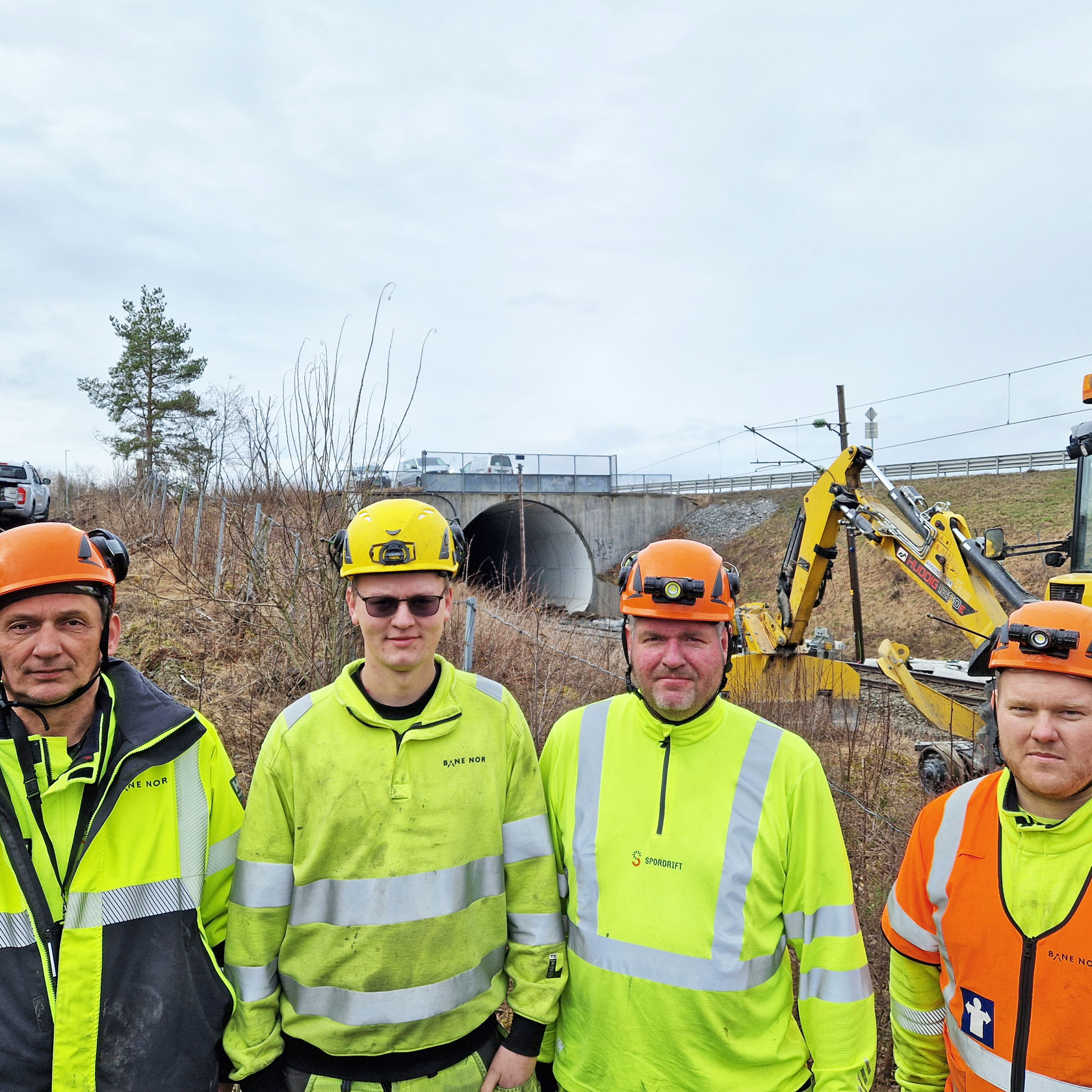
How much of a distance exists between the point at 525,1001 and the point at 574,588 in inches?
988

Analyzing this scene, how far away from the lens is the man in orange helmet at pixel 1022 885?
6.47ft

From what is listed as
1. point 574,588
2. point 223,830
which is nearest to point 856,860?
point 223,830

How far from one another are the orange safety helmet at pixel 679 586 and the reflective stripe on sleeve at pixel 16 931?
6.03ft

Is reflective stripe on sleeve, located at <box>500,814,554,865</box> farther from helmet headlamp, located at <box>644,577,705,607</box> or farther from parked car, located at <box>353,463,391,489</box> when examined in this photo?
parked car, located at <box>353,463,391,489</box>

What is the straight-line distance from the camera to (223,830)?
238 cm

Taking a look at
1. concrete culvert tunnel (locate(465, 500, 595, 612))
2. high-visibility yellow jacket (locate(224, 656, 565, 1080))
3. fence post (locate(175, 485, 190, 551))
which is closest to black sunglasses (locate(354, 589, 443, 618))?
high-visibility yellow jacket (locate(224, 656, 565, 1080))

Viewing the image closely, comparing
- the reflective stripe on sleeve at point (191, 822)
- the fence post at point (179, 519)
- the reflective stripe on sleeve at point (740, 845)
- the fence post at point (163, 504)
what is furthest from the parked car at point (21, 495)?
the reflective stripe on sleeve at point (740, 845)

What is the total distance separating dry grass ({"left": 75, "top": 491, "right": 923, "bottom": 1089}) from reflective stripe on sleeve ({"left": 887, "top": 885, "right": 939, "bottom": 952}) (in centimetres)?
221

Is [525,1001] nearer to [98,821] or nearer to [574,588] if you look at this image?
[98,821]

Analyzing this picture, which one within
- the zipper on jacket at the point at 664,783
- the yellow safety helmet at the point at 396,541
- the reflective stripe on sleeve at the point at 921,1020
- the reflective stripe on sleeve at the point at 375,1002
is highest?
the yellow safety helmet at the point at 396,541

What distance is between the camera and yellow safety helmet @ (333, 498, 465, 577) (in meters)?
2.43

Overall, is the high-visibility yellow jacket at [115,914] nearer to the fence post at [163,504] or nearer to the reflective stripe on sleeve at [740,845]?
the reflective stripe on sleeve at [740,845]

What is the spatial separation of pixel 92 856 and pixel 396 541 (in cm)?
119

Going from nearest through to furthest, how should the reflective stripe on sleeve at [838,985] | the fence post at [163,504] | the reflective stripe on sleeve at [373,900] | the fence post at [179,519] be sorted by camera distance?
the reflective stripe on sleeve at [838,985] < the reflective stripe on sleeve at [373,900] < the fence post at [179,519] < the fence post at [163,504]
